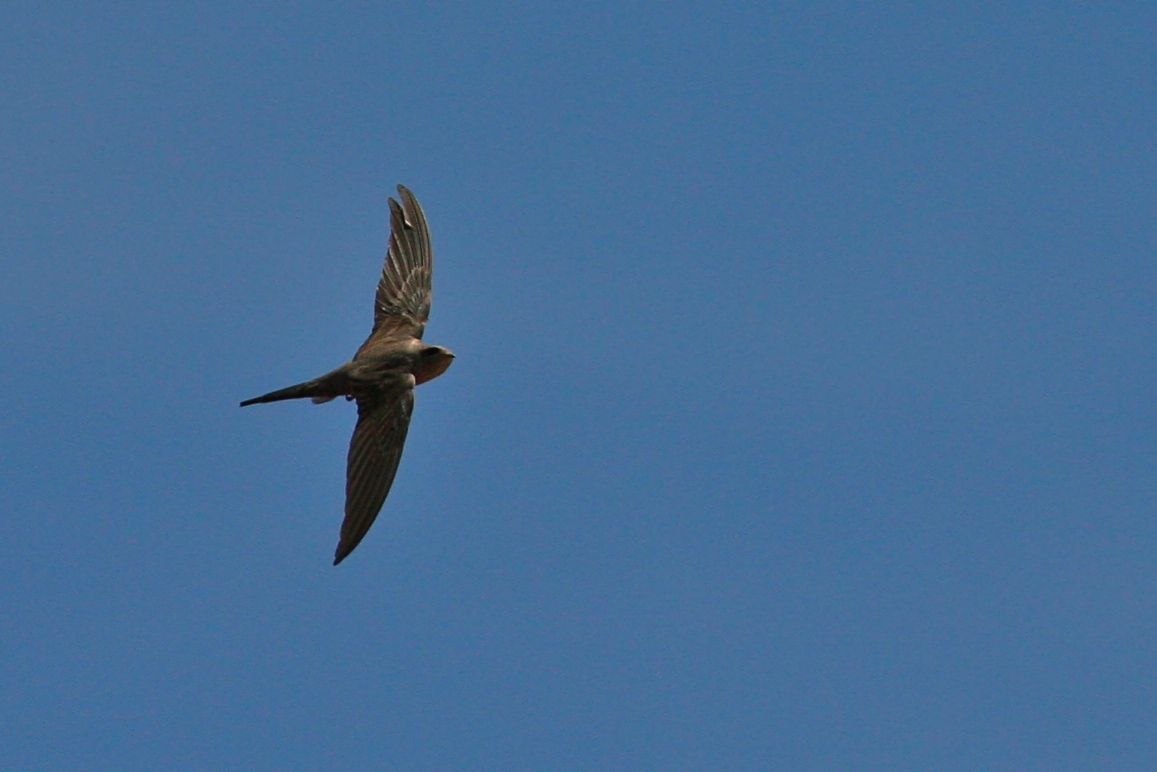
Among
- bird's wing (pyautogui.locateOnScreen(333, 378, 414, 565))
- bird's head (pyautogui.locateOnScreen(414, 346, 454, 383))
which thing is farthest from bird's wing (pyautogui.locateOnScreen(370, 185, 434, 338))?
bird's wing (pyautogui.locateOnScreen(333, 378, 414, 565))

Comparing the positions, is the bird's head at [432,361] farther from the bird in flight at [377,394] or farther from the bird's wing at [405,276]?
the bird's wing at [405,276]

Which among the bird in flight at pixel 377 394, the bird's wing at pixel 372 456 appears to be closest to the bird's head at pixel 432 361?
the bird in flight at pixel 377 394

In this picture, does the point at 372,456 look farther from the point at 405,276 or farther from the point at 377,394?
the point at 405,276

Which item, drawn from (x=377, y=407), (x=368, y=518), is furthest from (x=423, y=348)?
(x=368, y=518)

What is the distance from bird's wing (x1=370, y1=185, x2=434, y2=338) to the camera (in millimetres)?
24938

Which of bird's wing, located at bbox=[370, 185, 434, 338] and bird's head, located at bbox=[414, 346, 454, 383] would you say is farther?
bird's wing, located at bbox=[370, 185, 434, 338]

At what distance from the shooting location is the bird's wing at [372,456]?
73.7 ft

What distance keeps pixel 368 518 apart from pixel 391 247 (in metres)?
4.84

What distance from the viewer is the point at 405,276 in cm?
2555

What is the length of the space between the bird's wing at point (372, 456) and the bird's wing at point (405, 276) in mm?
1495

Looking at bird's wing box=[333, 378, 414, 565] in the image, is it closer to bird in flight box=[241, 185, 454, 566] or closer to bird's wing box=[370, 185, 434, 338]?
bird in flight box=[241, 185, 454, 566]

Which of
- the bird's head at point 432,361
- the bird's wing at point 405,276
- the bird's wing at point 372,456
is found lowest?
the bird's wing at point 372,456

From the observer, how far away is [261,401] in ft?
75.4

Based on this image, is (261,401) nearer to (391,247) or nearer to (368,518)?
(368,518)
